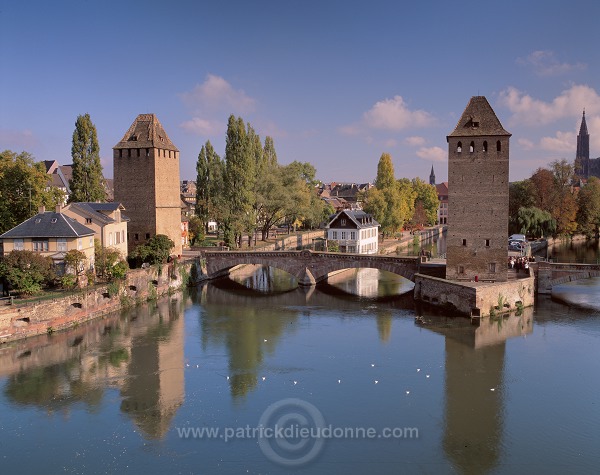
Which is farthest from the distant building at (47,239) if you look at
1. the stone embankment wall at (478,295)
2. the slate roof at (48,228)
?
the stone embankment wall at (478,295)

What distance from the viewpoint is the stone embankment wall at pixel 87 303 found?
30078 millimetres

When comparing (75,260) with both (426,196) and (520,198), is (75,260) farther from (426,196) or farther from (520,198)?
(426,196)

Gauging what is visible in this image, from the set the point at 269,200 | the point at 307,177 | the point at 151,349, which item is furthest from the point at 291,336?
the point at 307,177

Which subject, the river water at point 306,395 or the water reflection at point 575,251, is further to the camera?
the water reflection at point 575,251

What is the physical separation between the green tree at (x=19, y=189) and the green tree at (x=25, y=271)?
877 cm

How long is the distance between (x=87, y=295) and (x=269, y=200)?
2940 cm

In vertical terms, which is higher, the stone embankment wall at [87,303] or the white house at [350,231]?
the white house at [350,231]

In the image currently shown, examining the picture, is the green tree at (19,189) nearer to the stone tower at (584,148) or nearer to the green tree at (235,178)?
the green tree at (235,178)

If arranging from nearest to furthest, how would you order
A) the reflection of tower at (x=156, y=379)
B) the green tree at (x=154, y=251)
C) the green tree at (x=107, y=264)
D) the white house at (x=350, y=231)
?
1. the reflection of tower at (x=156, y=379)
2. the green tree at (x=107, y=264)
3. the green tree at (x=154, y=251)
4. the white house at (x=350, y=231)

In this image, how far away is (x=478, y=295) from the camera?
3503 cm

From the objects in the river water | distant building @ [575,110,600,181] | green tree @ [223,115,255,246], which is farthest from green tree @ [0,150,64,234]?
distant building @ [575,110,600,181]

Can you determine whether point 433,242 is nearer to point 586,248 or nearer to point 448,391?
point 586,248

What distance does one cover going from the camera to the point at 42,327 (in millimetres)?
31359

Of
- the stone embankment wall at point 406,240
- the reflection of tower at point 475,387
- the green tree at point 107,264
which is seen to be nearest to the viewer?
→ the reflection of tower at point 475,387
